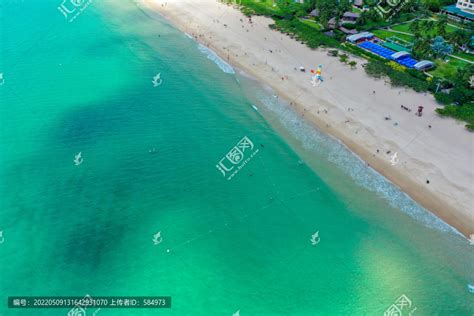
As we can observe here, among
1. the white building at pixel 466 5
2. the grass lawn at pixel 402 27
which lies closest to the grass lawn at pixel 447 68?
the grass lawn at pixel 402 27

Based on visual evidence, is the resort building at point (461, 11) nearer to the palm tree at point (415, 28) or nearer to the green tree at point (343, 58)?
the palm tree at point (415, 28)

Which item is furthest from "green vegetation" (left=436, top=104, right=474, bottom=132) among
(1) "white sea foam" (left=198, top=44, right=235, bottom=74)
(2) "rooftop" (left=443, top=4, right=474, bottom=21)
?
(2) "rooftop" (left=443, top=4, right=474, bottom=21)

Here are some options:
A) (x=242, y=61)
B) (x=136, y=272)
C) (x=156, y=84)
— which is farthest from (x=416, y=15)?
(x=136, y=272)

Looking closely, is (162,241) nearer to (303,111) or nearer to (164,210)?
(164,210)

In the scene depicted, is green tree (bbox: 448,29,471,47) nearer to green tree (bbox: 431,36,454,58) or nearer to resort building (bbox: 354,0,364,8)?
green tree (bbox: 431,36,454,58)

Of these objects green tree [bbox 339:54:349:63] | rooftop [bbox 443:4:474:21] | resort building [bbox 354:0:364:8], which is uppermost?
rooftop [bbox 443:4:474:21]

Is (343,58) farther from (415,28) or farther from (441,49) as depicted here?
(415,28)
